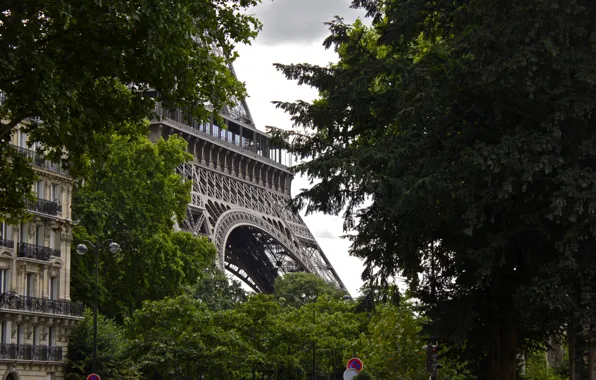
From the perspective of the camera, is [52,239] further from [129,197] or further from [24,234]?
[129,197]

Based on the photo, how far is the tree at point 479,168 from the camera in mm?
23922

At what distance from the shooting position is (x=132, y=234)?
189ft

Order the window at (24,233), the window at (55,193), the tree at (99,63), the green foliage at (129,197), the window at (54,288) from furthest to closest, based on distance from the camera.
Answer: the green foliage at (129,197), the window at (55,193), the window at (54,288), the window at (24,233), the tree at (99,63)

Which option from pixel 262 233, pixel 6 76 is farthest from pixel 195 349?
pixel 262 233

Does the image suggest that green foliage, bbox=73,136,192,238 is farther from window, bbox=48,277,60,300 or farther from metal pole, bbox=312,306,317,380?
metal pole, bbox=312,306,317,380

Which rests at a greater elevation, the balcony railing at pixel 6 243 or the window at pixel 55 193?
the window at pixel 55 193

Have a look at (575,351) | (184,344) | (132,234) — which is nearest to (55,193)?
(132,234)

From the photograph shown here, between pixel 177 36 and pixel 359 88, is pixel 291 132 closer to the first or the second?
pixel 359 88

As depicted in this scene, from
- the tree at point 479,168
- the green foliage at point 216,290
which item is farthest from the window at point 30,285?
the tree at point 479,168

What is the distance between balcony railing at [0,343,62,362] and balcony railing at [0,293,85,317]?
5.12ft

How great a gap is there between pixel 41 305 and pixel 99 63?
32891mm

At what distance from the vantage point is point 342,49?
34.2 m

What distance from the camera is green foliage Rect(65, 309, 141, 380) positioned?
50906 millimetres

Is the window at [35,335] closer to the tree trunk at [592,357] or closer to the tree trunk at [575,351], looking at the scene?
the tree trunk at [575,351]
